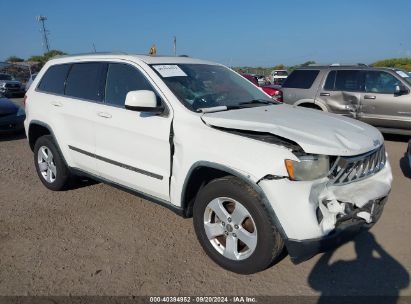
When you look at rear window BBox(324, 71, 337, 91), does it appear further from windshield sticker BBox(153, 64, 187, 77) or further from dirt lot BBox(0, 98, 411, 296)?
windshield sticker BBox(153, 64, 187, 77)

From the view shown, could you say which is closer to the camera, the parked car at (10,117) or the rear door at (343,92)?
the rear door at (343,92)

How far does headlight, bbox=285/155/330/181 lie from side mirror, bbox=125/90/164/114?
1.33m

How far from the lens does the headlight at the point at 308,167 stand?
2566 mm

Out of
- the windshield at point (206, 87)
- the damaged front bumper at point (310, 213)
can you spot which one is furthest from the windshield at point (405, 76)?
the damaged front bumper at point (310, 213)

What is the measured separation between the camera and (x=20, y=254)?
11.1ft

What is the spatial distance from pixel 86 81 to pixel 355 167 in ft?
10.0

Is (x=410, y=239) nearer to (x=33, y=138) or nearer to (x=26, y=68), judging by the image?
(x=33, y=138)

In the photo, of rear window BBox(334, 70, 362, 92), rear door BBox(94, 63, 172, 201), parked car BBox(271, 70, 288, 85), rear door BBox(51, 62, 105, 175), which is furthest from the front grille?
parked car BBox(271, 70, 288, 85)

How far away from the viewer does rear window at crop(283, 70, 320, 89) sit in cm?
887

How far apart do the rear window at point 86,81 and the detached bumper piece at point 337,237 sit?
2.59m

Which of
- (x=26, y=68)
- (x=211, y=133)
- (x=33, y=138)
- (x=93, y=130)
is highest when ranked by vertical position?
(x=211, y=133)

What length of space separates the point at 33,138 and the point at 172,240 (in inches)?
113

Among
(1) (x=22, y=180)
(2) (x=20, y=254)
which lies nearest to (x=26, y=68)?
(1) (x=22, y=180)

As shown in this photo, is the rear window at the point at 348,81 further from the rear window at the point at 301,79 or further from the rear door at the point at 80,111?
the rear door at the point at 80,111
